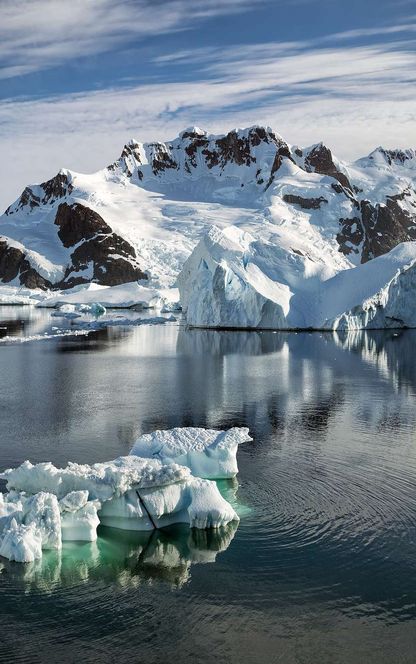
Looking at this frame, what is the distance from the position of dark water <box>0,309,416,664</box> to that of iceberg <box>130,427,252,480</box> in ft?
1.80

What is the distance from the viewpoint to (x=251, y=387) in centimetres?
3406

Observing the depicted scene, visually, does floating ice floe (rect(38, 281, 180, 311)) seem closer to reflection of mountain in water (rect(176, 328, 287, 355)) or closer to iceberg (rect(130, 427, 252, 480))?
reflection of mountain in water (rect(176, 328, 287, 355))

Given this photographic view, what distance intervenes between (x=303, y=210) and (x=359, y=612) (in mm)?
157851

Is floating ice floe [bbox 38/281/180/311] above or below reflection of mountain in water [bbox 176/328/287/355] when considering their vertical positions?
above

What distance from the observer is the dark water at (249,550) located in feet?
37.7

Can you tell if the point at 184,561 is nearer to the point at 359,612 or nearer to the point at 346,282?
the point at 359,612

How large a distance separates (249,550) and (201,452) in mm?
4886

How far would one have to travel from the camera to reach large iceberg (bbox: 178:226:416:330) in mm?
62219

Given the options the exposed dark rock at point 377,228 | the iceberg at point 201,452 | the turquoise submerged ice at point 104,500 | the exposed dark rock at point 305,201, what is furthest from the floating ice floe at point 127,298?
the turquoise submerged ice at point 104,500

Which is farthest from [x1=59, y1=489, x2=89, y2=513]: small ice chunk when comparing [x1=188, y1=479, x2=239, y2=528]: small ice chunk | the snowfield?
the snowfield

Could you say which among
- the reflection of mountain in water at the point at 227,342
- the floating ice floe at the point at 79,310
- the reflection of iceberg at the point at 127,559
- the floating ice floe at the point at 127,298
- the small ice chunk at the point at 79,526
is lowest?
the reflection of iceberg at the point at 127,559

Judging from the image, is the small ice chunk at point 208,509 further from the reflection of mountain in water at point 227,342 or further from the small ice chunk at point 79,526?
the reflection of mountain in water at point 227,342

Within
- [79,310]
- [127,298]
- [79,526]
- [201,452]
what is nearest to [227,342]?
[201,452]

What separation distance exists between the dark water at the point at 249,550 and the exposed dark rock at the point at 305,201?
135 metres
